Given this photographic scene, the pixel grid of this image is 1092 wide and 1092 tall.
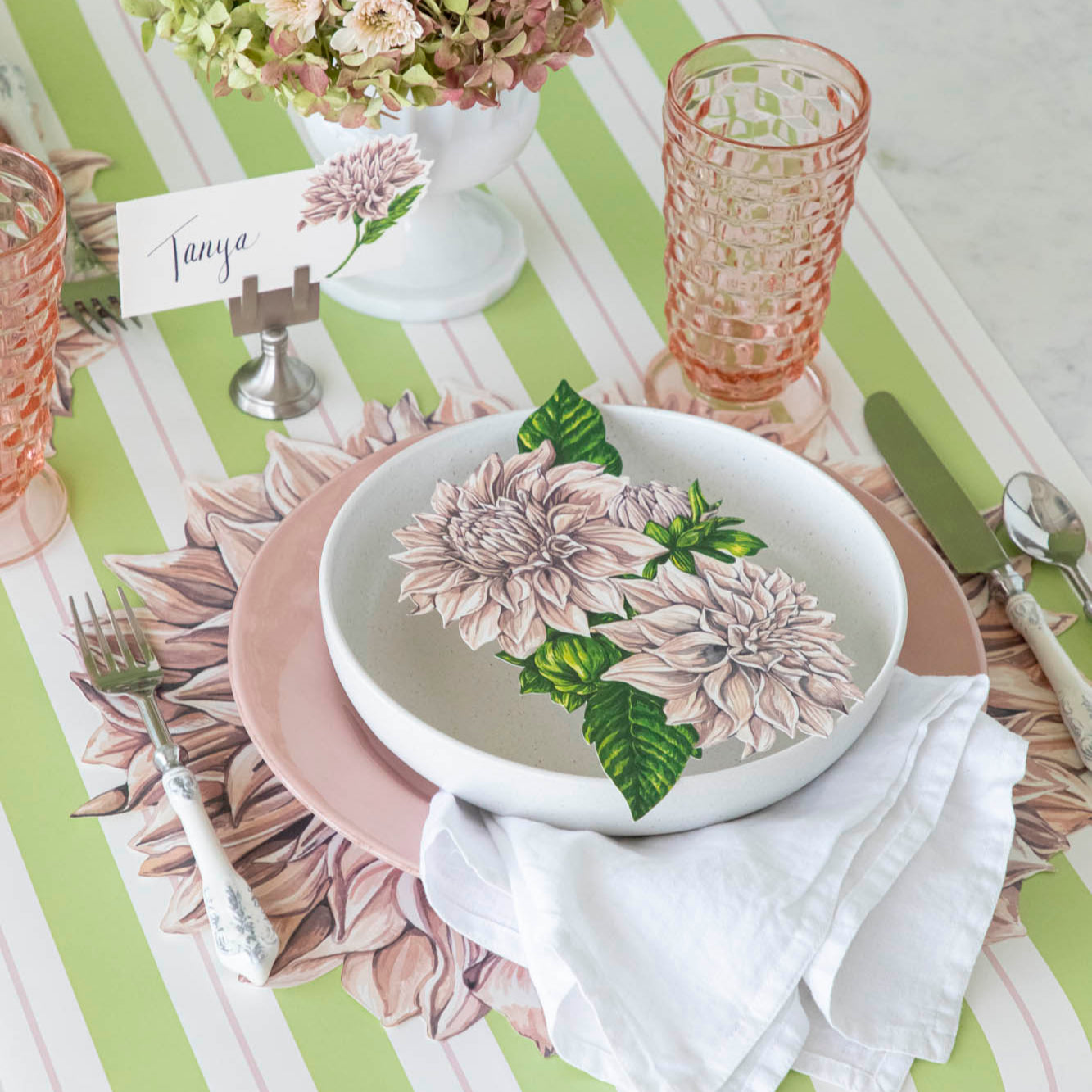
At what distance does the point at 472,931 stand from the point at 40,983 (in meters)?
0.20

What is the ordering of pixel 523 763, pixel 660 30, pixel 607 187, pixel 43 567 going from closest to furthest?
pixel 523 763
pixel 43 567
pixel 607 187
pixel 660 30

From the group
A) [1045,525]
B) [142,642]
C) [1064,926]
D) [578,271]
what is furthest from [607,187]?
[1064,926]

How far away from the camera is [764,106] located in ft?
2.80

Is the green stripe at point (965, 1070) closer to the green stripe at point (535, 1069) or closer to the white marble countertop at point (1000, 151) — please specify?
the green stripe at point (535, 1069)

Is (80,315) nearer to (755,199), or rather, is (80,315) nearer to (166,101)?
Answer: (166,101)

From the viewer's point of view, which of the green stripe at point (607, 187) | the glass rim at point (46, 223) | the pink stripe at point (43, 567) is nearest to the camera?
the glass rim at point (46, 223)

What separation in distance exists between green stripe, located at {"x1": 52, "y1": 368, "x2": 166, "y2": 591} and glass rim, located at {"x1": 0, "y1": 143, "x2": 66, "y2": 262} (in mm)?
181

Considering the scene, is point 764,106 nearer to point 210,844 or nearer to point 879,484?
point 879,484

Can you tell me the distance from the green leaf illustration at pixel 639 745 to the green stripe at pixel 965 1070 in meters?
0.17

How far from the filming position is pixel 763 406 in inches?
36.0

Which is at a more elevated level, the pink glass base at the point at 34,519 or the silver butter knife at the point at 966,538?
the pink glass base at the point at 34,519

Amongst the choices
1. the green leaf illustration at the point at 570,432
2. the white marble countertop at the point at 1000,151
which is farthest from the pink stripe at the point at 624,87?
the green leaf illustration at the point at 570,432

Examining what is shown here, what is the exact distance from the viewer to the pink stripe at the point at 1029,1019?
61 cm

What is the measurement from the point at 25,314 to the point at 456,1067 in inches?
16.3
